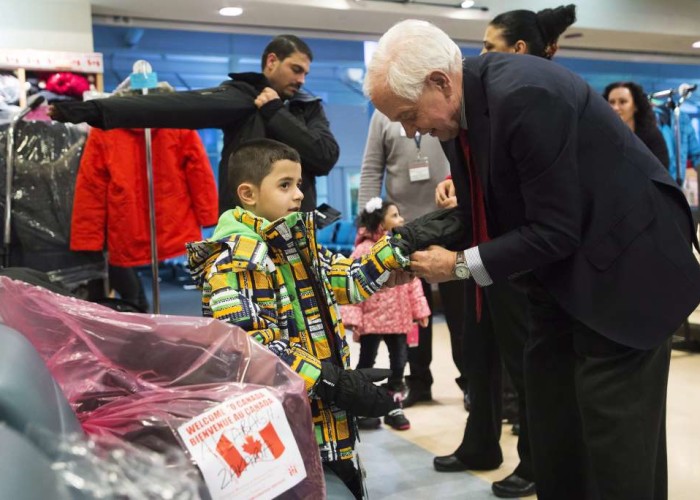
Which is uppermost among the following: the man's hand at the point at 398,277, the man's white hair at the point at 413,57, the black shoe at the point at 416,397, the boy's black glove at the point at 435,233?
the man's white hair at the point at 413,57

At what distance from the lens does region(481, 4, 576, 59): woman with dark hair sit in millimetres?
2211

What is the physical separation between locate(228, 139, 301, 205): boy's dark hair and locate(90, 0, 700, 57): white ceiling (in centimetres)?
377

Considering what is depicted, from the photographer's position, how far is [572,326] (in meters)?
1.60

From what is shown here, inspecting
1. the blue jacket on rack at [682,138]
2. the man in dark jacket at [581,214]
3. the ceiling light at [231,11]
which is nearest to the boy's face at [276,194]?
the man in dark jacket at [581,214]

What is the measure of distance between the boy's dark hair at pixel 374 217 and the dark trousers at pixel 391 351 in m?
0.50

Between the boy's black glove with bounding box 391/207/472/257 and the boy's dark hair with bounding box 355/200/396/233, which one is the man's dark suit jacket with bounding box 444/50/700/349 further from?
the boy's dark hair with bounding box 355/200/396/233

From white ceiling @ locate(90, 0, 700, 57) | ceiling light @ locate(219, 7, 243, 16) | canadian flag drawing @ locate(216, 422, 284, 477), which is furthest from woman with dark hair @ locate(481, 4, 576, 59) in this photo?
ceiling light @ locate(219, 7, 243, 16)

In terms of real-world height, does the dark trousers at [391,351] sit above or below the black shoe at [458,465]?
above

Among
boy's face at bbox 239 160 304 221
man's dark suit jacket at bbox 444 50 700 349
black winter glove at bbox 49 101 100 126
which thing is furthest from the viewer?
black winter glove at bbox 49 101 100 126

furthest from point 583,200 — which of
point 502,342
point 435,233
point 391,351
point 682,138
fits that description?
point 682,138

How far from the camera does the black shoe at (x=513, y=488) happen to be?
224cm

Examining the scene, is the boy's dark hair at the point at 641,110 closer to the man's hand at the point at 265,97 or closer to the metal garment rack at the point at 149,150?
the man's hand at the point at 265,97

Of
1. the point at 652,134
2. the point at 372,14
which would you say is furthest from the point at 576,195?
the point at 372,14

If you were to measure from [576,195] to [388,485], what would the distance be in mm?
1421
